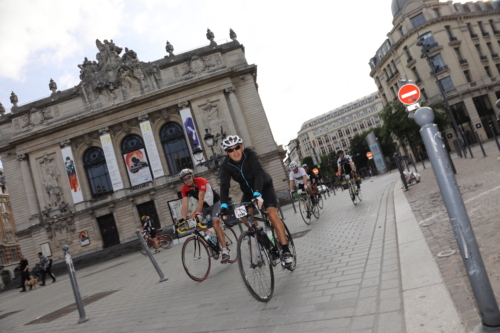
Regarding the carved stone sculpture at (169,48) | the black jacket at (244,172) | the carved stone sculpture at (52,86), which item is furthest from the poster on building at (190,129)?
the black jacket at (244,172)

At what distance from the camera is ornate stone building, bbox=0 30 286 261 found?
102ft

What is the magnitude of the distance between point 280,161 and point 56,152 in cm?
2113

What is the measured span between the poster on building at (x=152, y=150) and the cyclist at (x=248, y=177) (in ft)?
90.3

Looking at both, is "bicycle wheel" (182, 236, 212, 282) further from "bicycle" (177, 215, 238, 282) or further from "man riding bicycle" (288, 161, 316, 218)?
"man riding bicycle" (288, 161, 316, 218)

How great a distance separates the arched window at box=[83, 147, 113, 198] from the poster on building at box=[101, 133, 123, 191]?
2.05 m

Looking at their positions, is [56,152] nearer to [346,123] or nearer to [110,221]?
[110,221]

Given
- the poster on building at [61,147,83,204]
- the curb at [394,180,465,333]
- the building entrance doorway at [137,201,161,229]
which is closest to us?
the curb at [394,180,465,333]

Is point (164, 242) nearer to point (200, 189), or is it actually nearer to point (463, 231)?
point (200, 189)

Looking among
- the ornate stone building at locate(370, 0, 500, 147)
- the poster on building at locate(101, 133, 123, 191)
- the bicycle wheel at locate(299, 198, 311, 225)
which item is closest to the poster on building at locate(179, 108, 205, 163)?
the poster on building at locate(101, 133, 123, 191)

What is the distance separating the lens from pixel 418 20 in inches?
1780

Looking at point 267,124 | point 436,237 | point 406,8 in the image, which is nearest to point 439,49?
point 406,8

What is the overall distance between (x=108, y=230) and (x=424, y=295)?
107ft

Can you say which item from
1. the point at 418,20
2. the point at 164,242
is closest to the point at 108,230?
the point at 164,242

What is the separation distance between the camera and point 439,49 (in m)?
43.6
